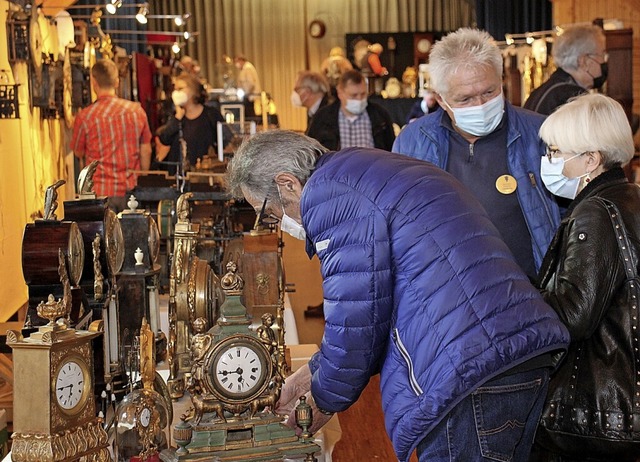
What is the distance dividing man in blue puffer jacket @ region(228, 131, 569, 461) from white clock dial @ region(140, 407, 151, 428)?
15.9 inches

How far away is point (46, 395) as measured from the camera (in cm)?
207

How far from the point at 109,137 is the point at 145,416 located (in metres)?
4.79

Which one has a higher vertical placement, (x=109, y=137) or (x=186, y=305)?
(x=109, y=137)

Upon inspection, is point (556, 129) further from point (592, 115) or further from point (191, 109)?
point (191, 109)

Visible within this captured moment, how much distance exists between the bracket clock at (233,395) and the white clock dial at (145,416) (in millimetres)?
65

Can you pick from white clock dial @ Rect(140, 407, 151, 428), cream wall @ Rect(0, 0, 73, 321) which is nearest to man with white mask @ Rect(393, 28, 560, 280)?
white clock dial @ Rect(140, 407, 151, 428)

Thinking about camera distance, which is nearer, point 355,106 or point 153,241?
point 153,241

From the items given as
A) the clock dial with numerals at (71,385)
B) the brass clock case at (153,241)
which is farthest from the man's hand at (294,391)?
the brass clock case at (153,241)

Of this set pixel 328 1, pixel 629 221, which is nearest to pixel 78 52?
pixel 629 221

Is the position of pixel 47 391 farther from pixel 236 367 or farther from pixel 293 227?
pixel 293 227

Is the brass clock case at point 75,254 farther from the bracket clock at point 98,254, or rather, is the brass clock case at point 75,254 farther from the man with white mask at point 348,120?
the man with white mask at point 348,120

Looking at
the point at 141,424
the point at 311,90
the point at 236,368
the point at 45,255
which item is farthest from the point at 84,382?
the point at 311,90

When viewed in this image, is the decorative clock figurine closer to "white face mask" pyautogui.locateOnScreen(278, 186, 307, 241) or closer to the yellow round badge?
"white face mask" pyautogui.locateOnScreen(278, 186, 307, 241)

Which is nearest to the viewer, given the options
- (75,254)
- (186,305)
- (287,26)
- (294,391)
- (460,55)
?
(294,391)
